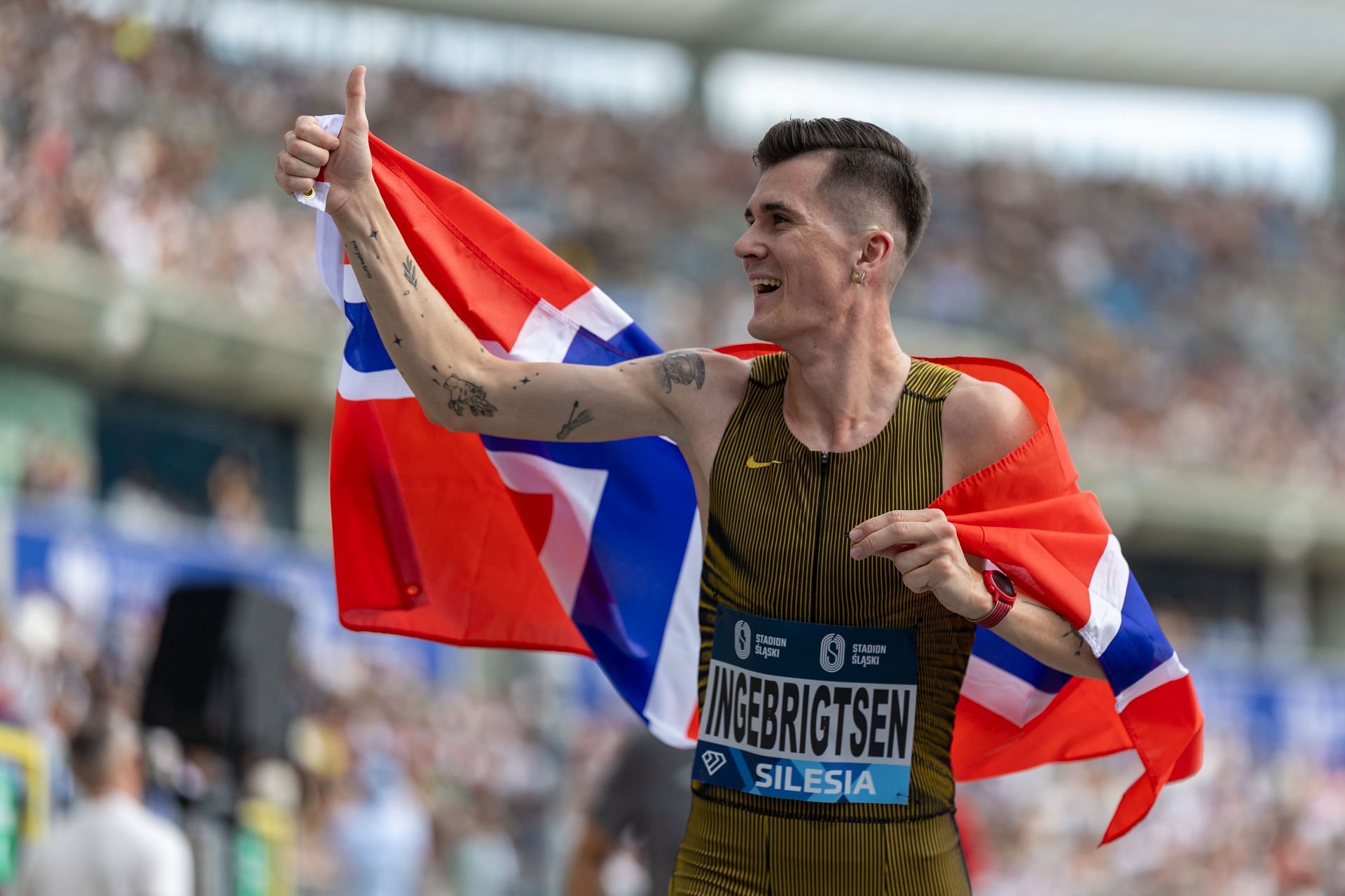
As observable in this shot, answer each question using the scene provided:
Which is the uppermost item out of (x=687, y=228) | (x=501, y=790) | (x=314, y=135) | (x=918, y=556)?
(x=687, y=228)

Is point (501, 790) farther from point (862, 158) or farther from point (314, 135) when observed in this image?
point (862, 158)

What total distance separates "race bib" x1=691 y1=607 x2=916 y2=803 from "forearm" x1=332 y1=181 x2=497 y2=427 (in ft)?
2.51

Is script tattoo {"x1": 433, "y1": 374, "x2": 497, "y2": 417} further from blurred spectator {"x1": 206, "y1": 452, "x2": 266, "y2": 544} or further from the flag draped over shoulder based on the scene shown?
blurred spectator {"x1": 206, "y1": 452, "x2": 266, "y2": 544}

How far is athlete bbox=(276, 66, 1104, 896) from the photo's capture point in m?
2.76

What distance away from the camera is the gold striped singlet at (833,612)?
2.74 m

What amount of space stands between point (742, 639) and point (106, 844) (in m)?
3.52

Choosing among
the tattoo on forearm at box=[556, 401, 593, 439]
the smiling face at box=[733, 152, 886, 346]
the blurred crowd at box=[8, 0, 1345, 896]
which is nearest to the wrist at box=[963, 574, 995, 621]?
the smiling face at box=[733, 152, 886, 346]

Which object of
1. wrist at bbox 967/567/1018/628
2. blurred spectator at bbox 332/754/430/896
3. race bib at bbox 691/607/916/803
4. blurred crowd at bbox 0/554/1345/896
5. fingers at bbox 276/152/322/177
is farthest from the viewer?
blurred spectator at bbox 332/754/430/896

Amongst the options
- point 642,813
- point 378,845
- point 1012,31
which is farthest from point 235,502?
point 1012,31

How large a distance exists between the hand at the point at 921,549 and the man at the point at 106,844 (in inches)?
150

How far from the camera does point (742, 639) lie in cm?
288

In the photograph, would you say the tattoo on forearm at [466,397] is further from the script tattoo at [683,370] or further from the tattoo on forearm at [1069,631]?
the tattoo on forearm at [1069,631]

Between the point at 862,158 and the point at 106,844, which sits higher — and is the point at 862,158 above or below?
above

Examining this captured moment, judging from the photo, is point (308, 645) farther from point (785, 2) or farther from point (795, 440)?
point (785, 2)
